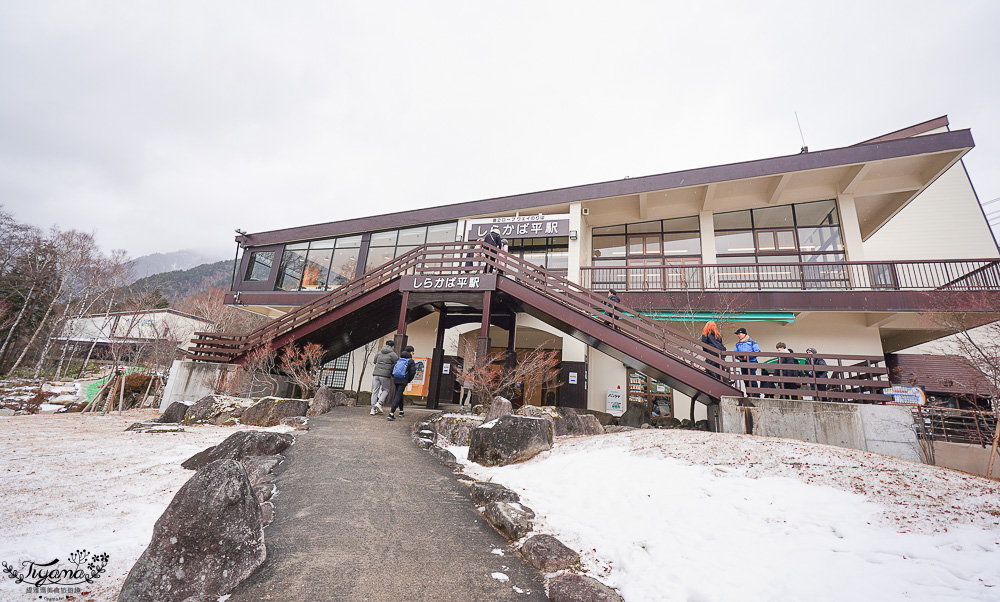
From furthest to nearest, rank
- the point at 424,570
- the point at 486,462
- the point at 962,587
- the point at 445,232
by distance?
the point at 445,232
the point at 486,462
the point at 424,570
the point at 962,587

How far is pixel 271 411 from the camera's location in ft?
29.2

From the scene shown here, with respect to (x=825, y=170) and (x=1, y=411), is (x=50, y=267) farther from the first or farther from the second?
(x=825, y=170)

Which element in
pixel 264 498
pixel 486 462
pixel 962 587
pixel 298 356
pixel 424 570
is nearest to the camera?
pixel 962 587

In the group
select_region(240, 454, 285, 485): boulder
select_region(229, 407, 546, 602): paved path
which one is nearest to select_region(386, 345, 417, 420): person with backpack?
select_region(229, 407, 546, 602): paved path

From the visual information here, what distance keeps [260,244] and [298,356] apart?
10.3 m

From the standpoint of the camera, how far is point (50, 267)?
19281 millimetres

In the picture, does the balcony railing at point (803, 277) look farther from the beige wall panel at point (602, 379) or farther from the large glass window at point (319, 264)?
the large glass window at point (319, 264)

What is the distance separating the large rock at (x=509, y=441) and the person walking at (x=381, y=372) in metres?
3.44

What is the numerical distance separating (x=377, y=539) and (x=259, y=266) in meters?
19.0

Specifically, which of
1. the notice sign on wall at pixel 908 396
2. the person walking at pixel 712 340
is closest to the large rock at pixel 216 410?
the person walking at pixel 712 340

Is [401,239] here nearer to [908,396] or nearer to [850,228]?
[908,396]

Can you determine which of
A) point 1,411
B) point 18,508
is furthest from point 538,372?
point 1,411

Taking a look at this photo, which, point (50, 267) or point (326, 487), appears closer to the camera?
point (326, 487)

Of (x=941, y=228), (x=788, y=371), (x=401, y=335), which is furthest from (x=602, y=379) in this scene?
(x=941, y=228)
